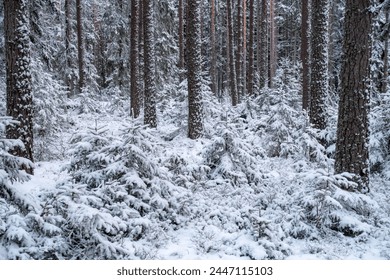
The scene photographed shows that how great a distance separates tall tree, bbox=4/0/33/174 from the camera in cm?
778

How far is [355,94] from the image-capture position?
6.48 metres

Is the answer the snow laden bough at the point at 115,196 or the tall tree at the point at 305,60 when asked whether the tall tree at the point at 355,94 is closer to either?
the snow laden bough at the point at 115,196

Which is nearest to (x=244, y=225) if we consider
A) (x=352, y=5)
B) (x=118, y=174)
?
(x=118, y=174)

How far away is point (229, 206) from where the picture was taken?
23.0 feet

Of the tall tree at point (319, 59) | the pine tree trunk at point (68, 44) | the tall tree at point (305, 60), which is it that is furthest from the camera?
the pine tree trunk at point (68, 44)

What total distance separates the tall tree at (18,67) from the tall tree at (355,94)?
7.52 metres

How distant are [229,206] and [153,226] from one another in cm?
181

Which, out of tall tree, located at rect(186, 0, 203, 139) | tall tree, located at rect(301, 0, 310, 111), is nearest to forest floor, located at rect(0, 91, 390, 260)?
tall tree, located at rect(186, 0, 203, 139)

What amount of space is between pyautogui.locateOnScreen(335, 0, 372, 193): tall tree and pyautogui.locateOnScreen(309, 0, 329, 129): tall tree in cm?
327

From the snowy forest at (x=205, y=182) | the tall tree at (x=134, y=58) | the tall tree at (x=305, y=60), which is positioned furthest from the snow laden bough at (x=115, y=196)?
the tall tree at (x=305, y=60)

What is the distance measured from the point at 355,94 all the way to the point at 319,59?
3724 mm

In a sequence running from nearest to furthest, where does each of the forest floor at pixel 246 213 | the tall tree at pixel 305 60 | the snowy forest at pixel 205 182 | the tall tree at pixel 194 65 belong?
the snowy forest at pixel 205 182 < the forest floor at pixel 246 213 < the tall tree at pixel 194 65 < the tall tree at pixel 305 60

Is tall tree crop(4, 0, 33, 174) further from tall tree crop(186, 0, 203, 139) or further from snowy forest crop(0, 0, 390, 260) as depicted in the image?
tall tree crop(186, 0, 203, 139)

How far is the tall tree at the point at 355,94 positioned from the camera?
6.34m
